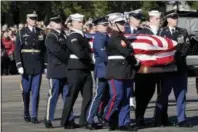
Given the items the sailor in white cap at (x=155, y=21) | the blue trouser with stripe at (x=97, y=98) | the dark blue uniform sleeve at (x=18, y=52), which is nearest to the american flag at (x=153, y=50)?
the sailor in white cap at (x=155, y=21)

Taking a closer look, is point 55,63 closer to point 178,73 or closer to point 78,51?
point 78,51

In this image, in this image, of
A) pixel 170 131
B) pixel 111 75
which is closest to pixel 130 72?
pixel 111 75

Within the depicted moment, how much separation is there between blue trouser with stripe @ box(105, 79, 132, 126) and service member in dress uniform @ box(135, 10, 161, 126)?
671 millimetres

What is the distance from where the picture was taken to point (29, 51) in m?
15.0

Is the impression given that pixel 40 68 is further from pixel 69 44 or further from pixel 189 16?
pixel 189 16

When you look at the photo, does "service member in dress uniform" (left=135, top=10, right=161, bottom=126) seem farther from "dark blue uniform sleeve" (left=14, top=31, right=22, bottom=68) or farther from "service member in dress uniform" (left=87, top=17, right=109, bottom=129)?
"dark blue uniform sleeve" (left=14, top=31, right=22, bottom=68)

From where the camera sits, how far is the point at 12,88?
25.1 meters

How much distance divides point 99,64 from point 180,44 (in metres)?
1.42

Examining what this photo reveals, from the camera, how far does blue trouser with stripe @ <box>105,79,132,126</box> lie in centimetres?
1316

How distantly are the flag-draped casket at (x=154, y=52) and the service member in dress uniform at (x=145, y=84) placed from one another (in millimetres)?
357

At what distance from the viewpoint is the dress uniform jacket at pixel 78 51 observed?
44.0ft

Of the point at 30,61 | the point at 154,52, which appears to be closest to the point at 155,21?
the point at 154,52

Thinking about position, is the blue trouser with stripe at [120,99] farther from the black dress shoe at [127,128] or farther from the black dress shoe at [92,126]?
the black dress shoe at [92,126]

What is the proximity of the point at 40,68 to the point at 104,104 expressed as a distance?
4.65 feet
